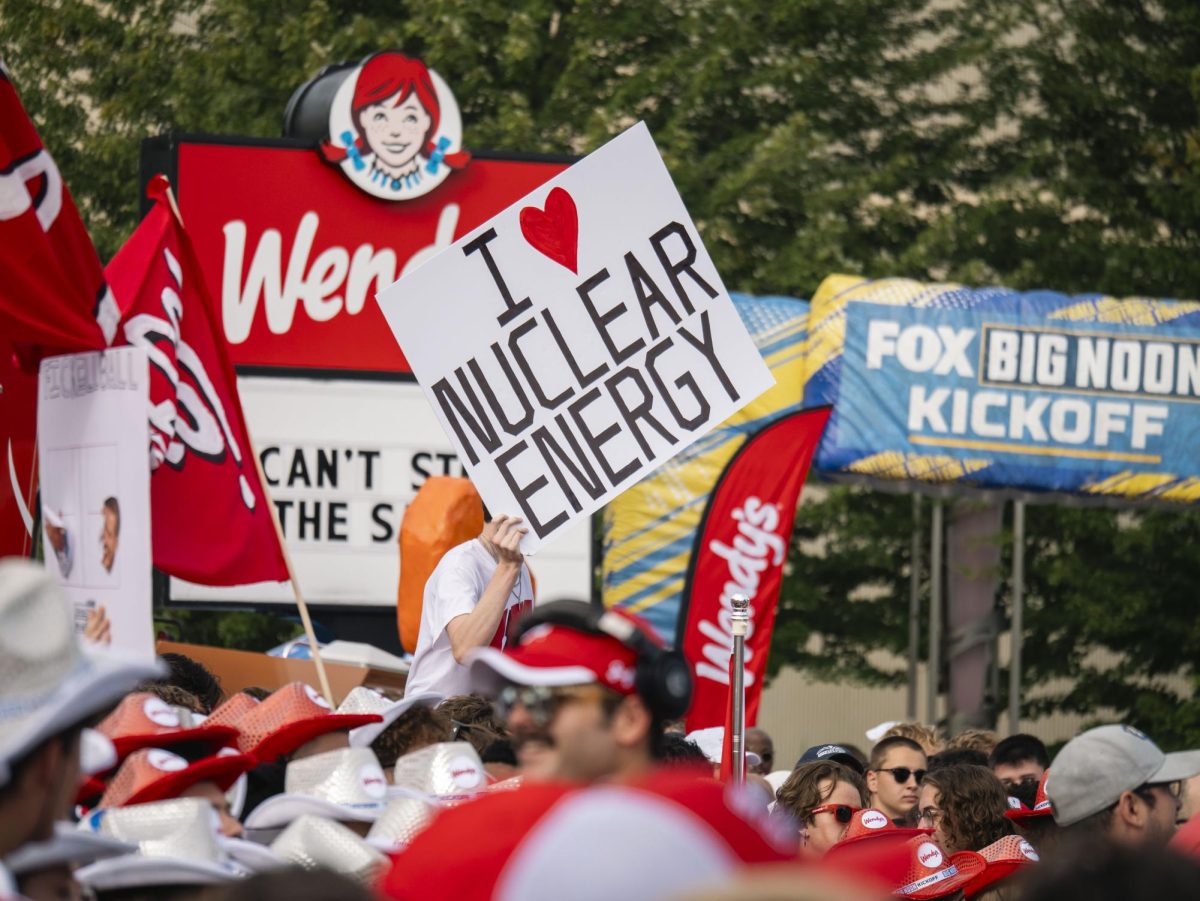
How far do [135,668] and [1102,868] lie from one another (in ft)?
5.01

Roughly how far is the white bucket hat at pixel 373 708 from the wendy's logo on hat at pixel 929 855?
136 cm

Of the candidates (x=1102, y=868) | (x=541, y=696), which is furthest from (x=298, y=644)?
(x=1102, y=868)

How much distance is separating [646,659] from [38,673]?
1050mm

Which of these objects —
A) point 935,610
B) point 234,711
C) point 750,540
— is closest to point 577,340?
point 234,711

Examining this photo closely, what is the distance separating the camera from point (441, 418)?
6.88m

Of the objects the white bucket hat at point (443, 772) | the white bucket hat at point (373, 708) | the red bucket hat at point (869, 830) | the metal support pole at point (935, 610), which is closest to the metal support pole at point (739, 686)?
the red bucket hat at point (869, 830)

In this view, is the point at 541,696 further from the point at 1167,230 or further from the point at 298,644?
the point at 1167,230

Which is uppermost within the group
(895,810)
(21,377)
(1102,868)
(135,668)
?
(21,377)

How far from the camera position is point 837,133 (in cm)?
1992

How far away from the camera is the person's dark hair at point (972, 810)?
20.5 ft

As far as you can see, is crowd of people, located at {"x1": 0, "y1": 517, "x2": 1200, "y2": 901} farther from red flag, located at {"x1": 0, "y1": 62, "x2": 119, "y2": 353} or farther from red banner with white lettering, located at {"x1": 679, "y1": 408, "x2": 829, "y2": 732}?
red banner with white lettering, located at {"x1": 679, "y1": 408, "x2": 829, "y2": 732}

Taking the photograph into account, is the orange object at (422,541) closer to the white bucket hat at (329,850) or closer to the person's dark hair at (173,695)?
the person's dark hair at (173,695)

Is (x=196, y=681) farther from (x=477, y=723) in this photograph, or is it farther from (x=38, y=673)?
(x=38, y=673)

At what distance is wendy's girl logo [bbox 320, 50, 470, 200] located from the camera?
519 inches
